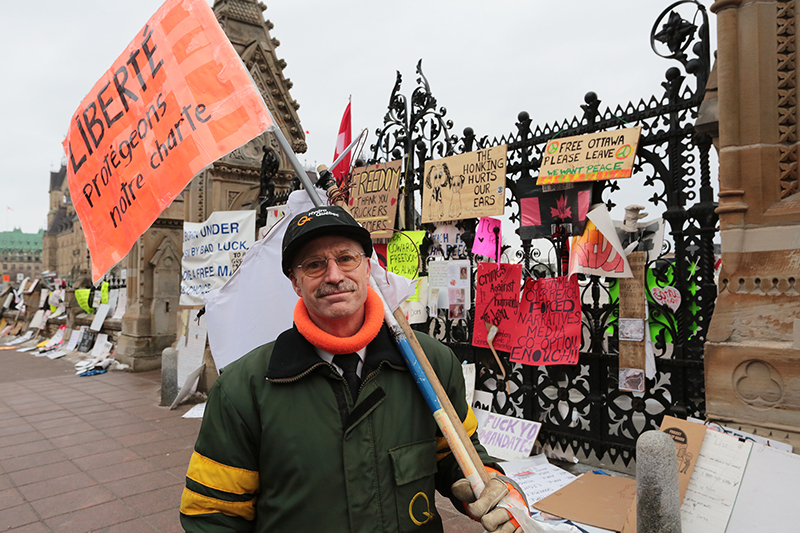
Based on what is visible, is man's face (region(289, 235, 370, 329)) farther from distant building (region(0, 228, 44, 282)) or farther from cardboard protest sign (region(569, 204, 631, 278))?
distant building (region(0, 228, 44, 282))

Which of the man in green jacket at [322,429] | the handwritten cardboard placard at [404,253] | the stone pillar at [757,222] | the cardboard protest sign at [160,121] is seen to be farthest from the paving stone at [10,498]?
the stone pillar at [757,222]

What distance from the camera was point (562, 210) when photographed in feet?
16.1

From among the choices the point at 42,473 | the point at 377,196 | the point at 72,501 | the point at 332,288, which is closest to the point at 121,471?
the point at 72,501

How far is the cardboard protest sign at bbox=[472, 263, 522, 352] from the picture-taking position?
5.39 meters

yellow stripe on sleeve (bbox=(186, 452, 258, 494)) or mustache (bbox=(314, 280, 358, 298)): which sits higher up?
mustache (bbox=(314, 280, 358, 298))

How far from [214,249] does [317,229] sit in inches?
246

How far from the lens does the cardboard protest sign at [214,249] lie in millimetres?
7234

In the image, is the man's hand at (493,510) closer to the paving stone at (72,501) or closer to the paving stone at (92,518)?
the paving stone at (92,518)

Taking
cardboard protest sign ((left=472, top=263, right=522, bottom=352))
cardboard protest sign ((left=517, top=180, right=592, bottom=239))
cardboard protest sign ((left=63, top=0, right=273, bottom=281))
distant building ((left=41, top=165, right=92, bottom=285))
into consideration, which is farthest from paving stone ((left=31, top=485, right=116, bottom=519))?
distant building ((left=41, top=165, right=92, bottom=285))

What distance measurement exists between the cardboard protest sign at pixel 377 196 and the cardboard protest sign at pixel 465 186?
523 millimetres

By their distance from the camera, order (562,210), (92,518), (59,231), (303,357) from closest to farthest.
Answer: (303,357)
(92,518)
(562,210)
(59,231)

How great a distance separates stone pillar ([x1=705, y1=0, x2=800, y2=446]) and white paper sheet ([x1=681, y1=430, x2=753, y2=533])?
21 cm

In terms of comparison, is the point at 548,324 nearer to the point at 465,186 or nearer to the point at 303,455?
the point at 465,186

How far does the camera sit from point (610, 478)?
14.3 ft
